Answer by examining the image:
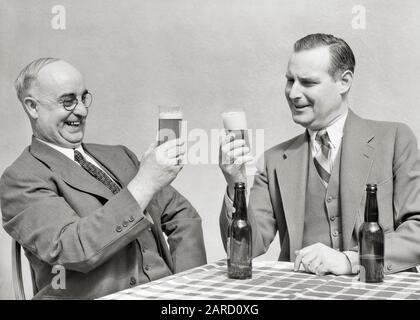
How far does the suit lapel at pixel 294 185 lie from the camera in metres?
2.36

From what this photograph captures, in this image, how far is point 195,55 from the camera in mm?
3787

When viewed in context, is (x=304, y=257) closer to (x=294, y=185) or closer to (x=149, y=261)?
(x=294, y=185)

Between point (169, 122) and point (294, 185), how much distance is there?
0.66 m

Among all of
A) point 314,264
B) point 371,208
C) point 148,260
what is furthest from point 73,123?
point 371,208

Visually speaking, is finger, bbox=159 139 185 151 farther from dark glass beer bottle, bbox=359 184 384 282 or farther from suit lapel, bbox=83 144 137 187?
dark glass beer bottle, bbox=359 184 384 282

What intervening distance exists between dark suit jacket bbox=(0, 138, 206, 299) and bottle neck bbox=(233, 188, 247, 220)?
389mm

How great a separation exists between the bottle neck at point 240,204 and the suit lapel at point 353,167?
0.62 meters

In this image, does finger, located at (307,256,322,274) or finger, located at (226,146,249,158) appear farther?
finger, located at (226,146,249,158)

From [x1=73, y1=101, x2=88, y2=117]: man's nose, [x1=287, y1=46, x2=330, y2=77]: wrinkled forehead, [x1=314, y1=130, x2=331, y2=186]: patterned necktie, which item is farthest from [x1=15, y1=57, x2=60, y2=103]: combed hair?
[x1=314, y1=130, x2=331, y2=186]: patterned necktie

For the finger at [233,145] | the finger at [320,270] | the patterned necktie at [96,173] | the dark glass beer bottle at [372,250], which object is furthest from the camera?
the patterned necktie at [96,173]

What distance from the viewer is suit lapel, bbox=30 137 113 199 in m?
2.19

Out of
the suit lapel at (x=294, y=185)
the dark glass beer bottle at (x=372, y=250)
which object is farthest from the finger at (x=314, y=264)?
the suit lapel at (x=294, y=185)

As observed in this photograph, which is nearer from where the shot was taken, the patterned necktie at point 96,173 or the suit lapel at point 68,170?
the suit lapel at point 68,170

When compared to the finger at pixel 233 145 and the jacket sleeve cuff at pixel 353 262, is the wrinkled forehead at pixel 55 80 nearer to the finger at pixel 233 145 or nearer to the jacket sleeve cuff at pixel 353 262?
the finger at pixel 233 145
